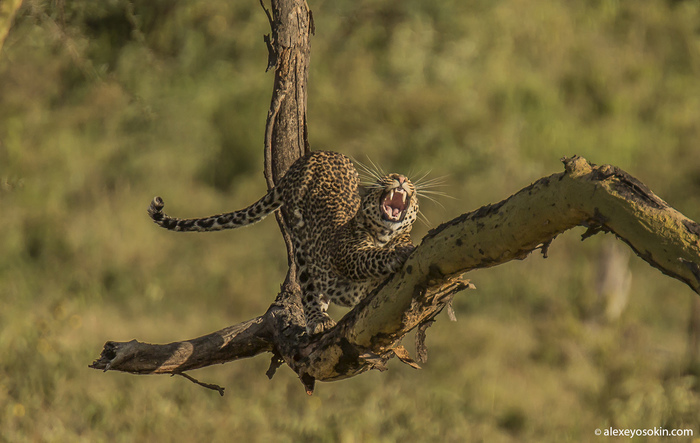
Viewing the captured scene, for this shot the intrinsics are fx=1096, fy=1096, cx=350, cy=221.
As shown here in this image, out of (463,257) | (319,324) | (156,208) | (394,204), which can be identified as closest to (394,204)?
(394,204)

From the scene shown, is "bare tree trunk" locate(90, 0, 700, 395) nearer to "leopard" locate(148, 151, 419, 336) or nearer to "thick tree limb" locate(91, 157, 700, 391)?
"thick tree limb" locate(91, 157, 700, 391)

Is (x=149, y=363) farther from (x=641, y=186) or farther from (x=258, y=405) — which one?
(x=258, y=405)

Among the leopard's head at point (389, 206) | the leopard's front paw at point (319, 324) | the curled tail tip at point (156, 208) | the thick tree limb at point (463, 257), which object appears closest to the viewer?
the thick tree limb at point (463, 257)

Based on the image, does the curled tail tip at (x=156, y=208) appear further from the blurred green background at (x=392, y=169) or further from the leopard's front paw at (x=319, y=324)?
the blurred green background at (x=392, y=169)

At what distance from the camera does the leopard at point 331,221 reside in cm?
632

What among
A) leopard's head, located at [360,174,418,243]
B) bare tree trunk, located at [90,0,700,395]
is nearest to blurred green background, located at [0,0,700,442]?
bare tree trunk, located at [90,0,700,395]

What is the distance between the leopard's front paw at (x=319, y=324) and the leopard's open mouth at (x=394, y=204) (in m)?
0.73

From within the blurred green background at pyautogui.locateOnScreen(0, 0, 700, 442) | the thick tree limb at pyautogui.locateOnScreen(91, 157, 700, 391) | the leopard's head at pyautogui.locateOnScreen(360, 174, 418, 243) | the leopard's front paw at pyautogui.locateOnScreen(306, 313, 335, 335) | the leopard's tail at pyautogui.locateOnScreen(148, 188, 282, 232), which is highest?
the blurred green background at pyautogui.locateOnScreen(0, 0, 700, 442)

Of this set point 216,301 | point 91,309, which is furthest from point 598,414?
point 91,309

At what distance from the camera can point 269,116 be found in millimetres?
6770

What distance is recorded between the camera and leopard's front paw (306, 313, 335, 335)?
6488mm

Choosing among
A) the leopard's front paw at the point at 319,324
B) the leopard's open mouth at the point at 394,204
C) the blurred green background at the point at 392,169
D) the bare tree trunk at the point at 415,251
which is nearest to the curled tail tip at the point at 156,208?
the bare tree trunk at the point at 415,251

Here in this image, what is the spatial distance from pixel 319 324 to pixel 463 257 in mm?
2272

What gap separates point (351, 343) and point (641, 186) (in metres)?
2.08
